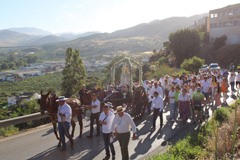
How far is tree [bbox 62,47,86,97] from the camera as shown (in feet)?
123

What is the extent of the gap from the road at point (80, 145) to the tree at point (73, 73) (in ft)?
92.8

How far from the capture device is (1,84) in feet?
303

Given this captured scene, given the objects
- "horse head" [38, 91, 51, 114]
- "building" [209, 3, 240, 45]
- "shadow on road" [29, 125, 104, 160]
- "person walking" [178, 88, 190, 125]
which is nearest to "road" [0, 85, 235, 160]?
"shadow on road" [29, 125, 104, 160]

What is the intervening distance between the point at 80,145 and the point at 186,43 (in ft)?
169

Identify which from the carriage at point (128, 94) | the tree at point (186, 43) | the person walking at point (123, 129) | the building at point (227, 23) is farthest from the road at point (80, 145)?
the building at point (227, 23)

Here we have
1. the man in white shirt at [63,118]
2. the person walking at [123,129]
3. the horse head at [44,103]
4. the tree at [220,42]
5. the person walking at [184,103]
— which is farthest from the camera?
the tree at [220,42]

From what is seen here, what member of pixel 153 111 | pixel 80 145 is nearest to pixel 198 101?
pixel 153 111

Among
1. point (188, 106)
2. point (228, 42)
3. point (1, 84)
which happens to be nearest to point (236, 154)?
point (188, 106)

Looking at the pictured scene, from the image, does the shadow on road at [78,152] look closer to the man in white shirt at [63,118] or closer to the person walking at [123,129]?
the man in white shirt at [63,118]

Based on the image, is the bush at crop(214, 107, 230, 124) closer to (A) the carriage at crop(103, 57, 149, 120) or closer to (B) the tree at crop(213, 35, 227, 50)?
(A) the carriage at crop(103, 57, 149, 120)

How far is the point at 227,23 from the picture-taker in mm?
57156

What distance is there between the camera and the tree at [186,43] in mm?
54784

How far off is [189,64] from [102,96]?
19.2 meters

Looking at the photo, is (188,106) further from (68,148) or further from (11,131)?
(11,131)
